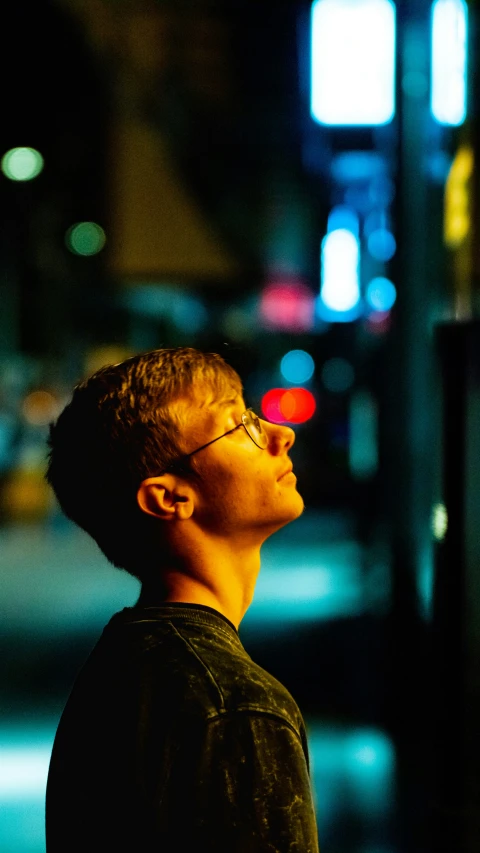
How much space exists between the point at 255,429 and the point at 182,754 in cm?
57

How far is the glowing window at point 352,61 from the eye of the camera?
902cm

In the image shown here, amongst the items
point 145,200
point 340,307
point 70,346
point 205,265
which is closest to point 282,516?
point 205,265

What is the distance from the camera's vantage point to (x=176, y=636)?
140 centimetres

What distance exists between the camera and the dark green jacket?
126cm

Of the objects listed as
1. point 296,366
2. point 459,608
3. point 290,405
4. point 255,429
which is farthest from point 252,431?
point 296,366

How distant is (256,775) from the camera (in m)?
1.25

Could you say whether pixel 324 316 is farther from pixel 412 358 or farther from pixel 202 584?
pixel 202 584

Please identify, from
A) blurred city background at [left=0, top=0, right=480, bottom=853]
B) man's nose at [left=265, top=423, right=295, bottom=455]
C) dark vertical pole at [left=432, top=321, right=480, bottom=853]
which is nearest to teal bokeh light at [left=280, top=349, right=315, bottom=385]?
blurred city background at [left=0, top=0, right=480, bottom=853]

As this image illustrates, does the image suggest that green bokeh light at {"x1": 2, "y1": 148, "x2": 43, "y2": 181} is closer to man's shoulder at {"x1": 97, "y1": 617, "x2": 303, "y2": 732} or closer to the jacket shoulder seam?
man's shoulder at {"x1": 97, "y1": 617, "x2": 303, "y2": 732}

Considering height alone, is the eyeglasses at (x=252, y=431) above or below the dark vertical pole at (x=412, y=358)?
below

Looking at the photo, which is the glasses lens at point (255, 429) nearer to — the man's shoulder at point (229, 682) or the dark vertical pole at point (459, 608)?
the man's shoulder at point (229, 682)

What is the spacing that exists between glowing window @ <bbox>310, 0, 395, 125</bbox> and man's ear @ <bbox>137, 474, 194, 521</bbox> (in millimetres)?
7908

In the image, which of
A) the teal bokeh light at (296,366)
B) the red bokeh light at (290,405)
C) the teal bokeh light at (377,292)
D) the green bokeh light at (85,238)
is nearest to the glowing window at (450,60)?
the teal bokeh light at (377,292)

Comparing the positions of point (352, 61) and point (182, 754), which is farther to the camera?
point (352, 61)
